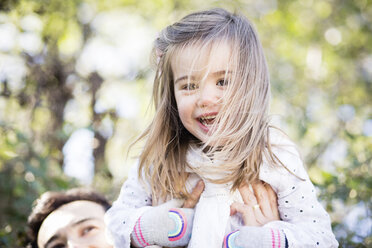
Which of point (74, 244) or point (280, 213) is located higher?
point (280, 213)

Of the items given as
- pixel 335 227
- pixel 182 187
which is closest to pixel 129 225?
pixel 182 187

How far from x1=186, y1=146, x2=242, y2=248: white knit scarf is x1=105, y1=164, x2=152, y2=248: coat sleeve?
30 centimetres

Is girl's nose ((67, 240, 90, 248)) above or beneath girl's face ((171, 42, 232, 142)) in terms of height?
beneath

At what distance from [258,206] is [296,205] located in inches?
7.3

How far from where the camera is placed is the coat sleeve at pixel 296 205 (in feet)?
5.65

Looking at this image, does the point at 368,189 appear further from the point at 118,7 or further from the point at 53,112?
the point at 118,7

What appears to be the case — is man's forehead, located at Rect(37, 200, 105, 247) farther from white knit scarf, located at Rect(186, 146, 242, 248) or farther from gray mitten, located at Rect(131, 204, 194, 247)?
white knit scarf, located at Rect(186, 146, 242, 248)

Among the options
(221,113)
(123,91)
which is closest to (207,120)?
(221,113)

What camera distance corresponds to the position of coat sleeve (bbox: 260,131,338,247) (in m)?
1.72

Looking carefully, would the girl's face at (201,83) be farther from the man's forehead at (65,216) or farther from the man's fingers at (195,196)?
the man's forehead at (65,216)

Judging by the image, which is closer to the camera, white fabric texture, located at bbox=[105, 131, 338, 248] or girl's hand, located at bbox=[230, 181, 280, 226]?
white fabric texture, located at bbox=[105, 131, 338, 248]

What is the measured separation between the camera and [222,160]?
1.89 meters

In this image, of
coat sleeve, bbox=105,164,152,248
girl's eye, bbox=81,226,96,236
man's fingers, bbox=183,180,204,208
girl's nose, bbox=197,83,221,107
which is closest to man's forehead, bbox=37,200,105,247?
girl's eye, bbox=81,226,96,236

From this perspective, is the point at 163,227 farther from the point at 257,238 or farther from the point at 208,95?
the point at 208,95
